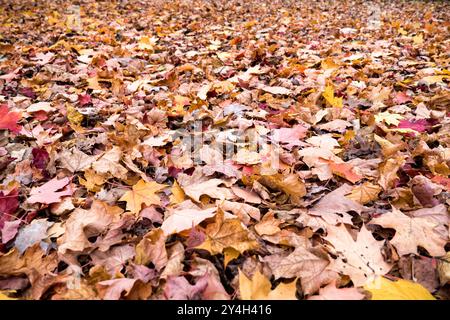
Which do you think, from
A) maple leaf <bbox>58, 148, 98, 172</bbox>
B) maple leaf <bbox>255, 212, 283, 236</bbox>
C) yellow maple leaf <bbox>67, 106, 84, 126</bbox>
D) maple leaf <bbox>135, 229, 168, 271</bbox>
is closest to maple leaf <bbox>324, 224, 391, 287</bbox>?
maple leaf <bbox>255, 212, 283, 236</bbox>

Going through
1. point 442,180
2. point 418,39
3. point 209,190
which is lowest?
point 209,190

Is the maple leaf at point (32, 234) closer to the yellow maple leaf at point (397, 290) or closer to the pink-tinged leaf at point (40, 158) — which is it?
the pink-tinged leaf at point (40, 158)

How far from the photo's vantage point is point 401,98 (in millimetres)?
2705

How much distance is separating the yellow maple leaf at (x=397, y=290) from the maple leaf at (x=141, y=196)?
957 mm

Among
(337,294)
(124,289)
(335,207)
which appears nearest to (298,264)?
(337,294)

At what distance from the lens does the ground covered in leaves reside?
1311mm

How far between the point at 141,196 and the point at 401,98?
7.07 ft

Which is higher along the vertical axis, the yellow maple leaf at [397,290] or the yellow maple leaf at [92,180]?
the yellow maple leaf at [397,290]

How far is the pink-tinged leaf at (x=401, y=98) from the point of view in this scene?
8.76 ft

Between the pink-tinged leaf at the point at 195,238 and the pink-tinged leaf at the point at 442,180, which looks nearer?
the pink-tinged leaf at the point at 195,238

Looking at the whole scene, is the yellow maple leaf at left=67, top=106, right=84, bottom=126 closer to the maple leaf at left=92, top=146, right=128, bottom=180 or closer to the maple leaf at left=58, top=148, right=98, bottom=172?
the maple leaf at left=58, top=148, right=98, bottom=172

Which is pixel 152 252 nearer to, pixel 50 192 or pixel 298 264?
pixel 298 264

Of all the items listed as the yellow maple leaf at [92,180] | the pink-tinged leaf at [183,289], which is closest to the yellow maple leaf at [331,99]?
the yellow maple leaf at [92,180]

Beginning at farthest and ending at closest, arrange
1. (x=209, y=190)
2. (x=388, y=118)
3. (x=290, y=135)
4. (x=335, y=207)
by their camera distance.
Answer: (x=388, y=118)
(x=290, y=135)
(x=209, y=190)
(x=335, y=207)
